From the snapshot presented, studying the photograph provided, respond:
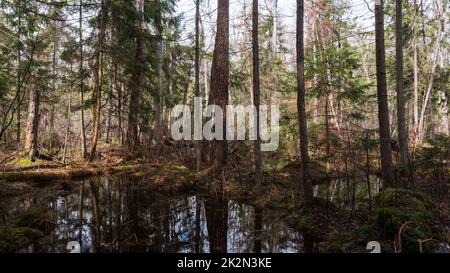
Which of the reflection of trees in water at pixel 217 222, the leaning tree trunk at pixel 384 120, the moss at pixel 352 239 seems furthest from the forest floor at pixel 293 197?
the leaning tree trunk at pixel 384 120

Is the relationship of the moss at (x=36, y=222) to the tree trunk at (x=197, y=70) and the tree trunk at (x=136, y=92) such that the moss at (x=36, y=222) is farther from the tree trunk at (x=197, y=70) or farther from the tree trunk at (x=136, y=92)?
the tree trunk at (x=136, y=92)

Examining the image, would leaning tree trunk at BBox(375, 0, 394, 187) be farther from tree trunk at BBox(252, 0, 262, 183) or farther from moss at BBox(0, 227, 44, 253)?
moss at BBox(0, 227, 44, 253)

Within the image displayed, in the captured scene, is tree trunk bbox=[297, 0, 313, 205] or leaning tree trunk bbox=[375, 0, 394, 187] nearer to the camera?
tree trunk bbox=[297, 0, 313, 205]

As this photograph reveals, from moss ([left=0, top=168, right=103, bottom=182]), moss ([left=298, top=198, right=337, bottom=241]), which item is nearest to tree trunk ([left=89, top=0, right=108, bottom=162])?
moss ([left=0, top=168, right=103, bottom=182])

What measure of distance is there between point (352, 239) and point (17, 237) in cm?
607

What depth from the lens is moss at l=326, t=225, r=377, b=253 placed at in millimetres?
5090

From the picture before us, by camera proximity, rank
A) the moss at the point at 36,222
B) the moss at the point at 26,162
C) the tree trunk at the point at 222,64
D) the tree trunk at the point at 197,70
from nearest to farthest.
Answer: the moss at the point at 36,222, the tree trunk at the point at 222,64, the tree trunk at the point at 197,70, the moss at the point at 26,162

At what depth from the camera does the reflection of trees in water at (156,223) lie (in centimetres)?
585

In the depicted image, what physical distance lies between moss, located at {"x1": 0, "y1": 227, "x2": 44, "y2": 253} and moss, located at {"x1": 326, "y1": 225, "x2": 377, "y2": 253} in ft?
18.0

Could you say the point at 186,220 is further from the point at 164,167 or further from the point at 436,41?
the point at 436,41

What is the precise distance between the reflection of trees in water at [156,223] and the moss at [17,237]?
0.35m

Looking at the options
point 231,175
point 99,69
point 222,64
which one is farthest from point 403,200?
point 99,69

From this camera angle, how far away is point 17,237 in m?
5.73

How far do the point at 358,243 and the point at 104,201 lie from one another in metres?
7.03
